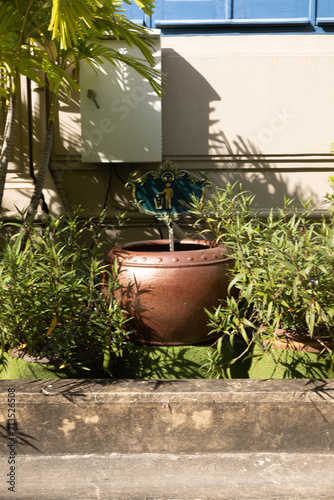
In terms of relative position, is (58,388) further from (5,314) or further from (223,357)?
(223,357)

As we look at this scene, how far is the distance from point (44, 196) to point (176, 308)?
185 centimetres

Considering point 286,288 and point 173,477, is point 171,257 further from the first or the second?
point 173,477

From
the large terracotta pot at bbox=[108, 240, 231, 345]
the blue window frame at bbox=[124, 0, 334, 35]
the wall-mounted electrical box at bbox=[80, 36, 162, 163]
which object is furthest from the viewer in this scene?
the blue window frame at bbox=[124, 0, 334, 35]

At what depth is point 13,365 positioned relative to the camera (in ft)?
7.92

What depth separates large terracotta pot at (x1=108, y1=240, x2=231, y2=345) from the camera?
2.59m

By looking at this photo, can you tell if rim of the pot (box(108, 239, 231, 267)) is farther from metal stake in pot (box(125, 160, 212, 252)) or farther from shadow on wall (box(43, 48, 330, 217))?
shadow on wall (box(43, 48, 330, 217))

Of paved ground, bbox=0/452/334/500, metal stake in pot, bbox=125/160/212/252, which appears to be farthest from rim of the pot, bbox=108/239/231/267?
paved ground, bbox=0/452/334/500

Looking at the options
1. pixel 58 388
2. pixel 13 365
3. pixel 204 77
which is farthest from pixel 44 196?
pixel 58 388

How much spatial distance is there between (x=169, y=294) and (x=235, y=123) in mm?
2090

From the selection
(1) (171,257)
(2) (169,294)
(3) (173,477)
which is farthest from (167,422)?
(1) (171,257)

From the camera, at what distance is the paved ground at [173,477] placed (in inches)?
71.8

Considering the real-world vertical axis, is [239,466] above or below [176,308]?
below

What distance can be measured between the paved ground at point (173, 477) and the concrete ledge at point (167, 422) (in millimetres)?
37

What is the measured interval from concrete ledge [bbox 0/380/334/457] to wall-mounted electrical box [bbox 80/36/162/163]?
232 cm
